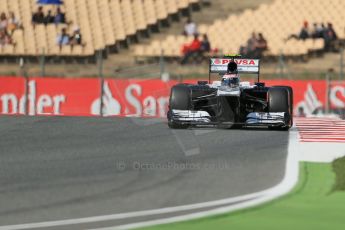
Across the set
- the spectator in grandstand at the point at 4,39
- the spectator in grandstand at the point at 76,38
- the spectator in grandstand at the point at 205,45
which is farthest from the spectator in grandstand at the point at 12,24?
the spectator in grandstand at the point at 205,45

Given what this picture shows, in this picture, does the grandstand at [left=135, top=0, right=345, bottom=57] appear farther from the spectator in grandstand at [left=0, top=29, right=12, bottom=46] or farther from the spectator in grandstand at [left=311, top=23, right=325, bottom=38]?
the spectator in grandstand at [left=0, top=29, right=12, bottom=46]

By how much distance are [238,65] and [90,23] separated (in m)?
13.4

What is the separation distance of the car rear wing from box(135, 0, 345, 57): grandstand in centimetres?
1058

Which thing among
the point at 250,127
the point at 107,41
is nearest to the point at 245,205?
the point at 250,127

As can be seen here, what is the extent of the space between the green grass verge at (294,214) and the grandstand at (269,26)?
1795 cm

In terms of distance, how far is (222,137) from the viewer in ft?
47.4

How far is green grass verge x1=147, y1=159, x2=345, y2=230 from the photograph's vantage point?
720cm

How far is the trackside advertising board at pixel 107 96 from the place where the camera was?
22344 millimetres

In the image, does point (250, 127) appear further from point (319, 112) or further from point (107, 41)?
point (107, 41)

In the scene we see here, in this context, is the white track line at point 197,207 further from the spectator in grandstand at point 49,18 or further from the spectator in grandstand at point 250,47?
the spectator in grandstand at point 49,18

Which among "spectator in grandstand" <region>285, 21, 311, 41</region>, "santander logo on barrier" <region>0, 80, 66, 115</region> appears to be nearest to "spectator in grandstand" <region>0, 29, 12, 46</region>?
"santander logo on barrier" <region>0, 80, 66, 115</region>

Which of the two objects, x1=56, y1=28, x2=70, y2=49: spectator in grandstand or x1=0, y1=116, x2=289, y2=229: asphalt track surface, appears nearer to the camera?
x1=0, y1=116, x2=289, y2=229: asphalt track surface

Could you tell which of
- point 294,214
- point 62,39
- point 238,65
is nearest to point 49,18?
point 62,39

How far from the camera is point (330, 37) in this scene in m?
26.6
